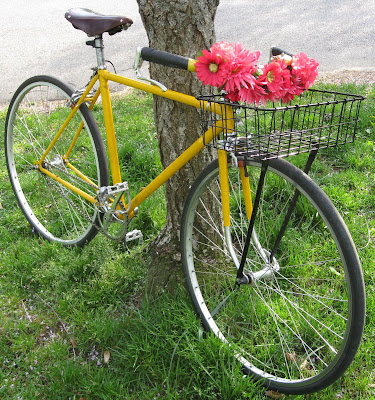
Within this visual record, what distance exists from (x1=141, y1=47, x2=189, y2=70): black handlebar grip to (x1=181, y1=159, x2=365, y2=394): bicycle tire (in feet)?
1.57

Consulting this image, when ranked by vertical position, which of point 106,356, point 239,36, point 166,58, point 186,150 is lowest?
point 106,356

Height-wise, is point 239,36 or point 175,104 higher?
point 175,104

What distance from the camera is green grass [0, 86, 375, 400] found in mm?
2133

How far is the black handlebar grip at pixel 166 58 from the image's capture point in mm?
1873

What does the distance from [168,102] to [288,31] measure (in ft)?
18.1

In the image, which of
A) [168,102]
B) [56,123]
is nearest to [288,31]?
[56,123]

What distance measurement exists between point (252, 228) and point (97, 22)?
1.34 m

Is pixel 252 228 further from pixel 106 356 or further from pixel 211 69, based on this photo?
pixel 106 356

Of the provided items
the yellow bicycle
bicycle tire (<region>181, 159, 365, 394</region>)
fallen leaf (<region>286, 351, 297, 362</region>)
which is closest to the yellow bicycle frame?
the yellow bicycle

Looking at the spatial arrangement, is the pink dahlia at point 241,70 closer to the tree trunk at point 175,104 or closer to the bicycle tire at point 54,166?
the tree trunk at point 175,104

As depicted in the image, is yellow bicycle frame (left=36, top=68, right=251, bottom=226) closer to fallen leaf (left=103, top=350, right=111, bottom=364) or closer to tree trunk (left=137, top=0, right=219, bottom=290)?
tree trunk (left=137, top=0, right=219, bottom=290)

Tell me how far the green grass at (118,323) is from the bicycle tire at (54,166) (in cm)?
14

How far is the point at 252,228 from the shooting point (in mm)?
2031

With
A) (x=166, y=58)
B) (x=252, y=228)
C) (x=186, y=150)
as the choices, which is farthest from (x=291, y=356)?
(x=166, y=58)
